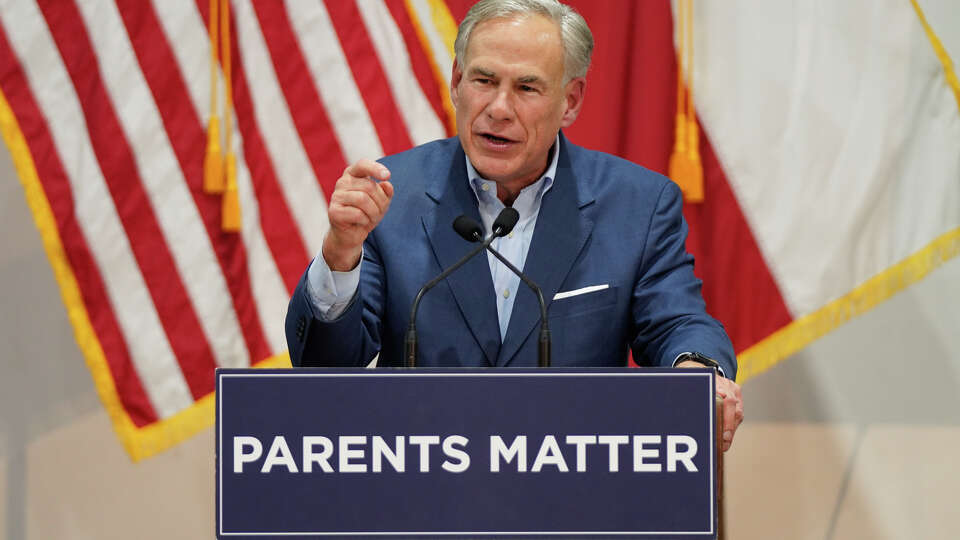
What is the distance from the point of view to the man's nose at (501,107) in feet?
6.03

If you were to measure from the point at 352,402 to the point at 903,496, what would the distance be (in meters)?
2.36

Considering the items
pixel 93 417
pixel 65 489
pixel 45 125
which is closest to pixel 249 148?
pixel 45 125

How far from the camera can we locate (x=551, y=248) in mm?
1850

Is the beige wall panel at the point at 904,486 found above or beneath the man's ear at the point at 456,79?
beneath

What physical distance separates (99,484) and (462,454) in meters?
2.18

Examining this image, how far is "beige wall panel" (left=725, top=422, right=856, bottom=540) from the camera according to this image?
119 inches

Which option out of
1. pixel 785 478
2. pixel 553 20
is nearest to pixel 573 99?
pixel 553 20

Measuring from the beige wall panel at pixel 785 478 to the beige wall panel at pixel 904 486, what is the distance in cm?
6

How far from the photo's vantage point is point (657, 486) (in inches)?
47.8

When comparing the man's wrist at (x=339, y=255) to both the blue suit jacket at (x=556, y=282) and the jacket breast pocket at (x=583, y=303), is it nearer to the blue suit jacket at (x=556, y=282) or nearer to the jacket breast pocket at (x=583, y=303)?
the blue suit jacket at (x=556, y=282)

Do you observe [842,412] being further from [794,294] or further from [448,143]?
[448,143]

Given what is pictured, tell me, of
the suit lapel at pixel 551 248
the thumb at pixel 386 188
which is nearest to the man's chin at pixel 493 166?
the suit lapel at pixel 551 248

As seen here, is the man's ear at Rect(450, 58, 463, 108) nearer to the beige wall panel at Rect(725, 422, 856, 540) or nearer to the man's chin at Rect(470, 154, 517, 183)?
the man's chin at Rect(470, 154, 517, 183)

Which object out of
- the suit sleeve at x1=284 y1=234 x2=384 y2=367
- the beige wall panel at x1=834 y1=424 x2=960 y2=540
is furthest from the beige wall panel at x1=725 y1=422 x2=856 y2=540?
the suit sleeve at x1=284 y1=234 x2=384 y2=367
